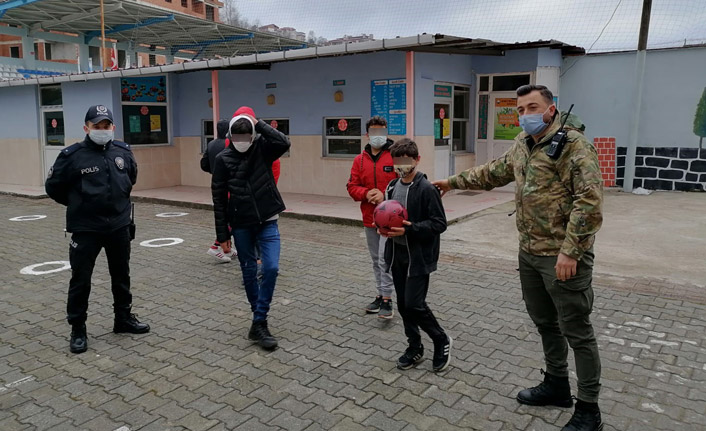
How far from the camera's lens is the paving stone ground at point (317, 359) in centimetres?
349

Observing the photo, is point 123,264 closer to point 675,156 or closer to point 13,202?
point 13,202

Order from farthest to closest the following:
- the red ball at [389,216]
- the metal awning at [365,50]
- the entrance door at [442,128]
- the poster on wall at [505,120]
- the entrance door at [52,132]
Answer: the entrance door at [52,132] → the poster on wall at [505,120] → the entrance door at [442,128] → the metal awning at [365,50] → the red ball at [389,216]

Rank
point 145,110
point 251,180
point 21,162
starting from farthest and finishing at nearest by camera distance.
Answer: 1. point 21,162
2. point 145,110
3. point 251,180

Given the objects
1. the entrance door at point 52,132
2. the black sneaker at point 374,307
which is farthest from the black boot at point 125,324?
the entrance door at point 52,132

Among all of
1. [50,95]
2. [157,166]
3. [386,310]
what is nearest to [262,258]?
[386,310]

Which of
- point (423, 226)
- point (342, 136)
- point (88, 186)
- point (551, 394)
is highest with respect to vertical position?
point (342, 136)

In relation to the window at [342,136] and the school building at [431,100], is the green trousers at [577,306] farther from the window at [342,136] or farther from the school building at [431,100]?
the window at [342,136]

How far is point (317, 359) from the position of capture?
4.37m

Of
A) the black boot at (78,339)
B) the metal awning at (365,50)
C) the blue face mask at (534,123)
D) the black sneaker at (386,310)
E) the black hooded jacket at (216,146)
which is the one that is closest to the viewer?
the blue face mask at (534,123)

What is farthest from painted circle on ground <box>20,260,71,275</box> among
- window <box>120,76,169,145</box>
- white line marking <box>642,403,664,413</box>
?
window <box>120,76,169,145</box>

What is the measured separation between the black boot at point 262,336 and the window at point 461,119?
9.21 m

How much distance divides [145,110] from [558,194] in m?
13.6

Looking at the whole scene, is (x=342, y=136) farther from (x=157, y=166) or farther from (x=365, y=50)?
(x=157, y=166)

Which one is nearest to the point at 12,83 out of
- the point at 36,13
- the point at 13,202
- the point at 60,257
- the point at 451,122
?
the point at 13,202
